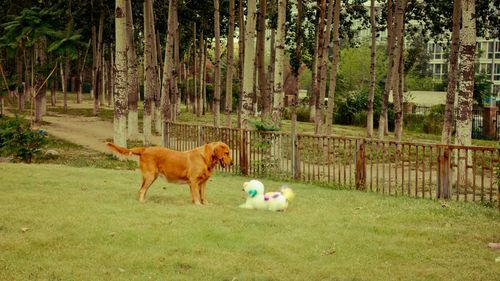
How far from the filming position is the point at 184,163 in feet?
35.1

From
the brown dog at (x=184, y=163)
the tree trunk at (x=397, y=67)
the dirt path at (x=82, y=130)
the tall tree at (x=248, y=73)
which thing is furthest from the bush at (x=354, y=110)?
the brown dog at (x=184, y=163)

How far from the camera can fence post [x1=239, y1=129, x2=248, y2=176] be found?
16.5 metres

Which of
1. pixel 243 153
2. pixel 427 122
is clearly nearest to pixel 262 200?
pixel 243 153

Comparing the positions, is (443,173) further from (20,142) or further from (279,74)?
(20,142)

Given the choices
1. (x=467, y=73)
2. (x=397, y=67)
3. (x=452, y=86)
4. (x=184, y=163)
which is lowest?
(x=184, y=163)

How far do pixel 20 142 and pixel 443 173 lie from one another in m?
13.0

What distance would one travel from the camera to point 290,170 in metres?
16.0

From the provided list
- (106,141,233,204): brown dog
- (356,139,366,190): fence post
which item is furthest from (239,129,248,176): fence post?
(106,141,233,204): brown dog

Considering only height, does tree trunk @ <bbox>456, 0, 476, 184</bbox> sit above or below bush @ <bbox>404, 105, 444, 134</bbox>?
above

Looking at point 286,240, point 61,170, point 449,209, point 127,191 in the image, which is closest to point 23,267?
point 286,240

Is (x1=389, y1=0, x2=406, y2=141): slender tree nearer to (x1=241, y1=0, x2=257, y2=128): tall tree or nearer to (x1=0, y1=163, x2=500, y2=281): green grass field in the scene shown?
(x1=241, y1=0, x2=257, y2=128): tall tree

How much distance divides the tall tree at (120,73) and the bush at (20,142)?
95.2 inches

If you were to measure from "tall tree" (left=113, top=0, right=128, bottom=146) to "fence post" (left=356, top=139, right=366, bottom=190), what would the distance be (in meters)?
9.47

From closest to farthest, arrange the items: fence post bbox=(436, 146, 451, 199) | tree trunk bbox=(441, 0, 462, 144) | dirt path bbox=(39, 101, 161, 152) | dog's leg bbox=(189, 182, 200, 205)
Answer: dog's leg bbox=(189, 182, 200, 205) → fence post bbox=(436, 146, 451, 199) → tree trunk bbox=(441, 0, 462, 144) → dirt path bbox=(39, 101, 161, 152)
